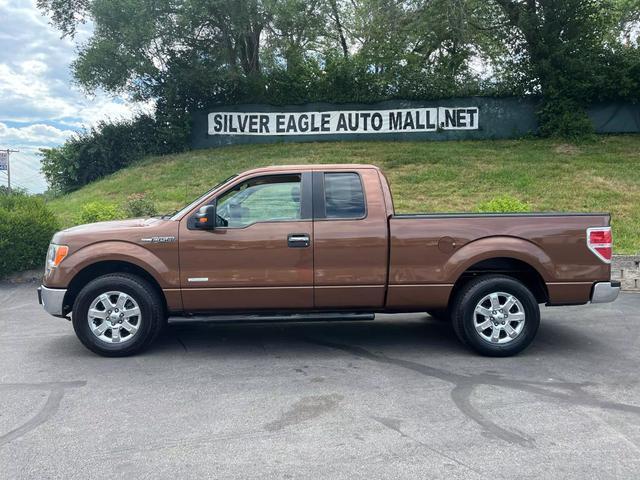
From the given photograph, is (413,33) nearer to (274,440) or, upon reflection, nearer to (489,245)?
(489,245)

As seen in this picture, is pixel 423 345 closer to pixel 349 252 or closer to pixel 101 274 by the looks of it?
pixel 349 252

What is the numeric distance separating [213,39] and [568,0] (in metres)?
12.0

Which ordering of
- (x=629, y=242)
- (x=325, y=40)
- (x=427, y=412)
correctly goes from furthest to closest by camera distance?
1. (x=325, y=40)
2. (x=629, y=242)
3. (x=427, y=412)

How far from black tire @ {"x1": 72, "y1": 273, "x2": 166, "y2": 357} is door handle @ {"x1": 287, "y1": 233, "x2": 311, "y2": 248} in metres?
1.43

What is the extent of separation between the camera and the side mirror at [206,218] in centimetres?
531

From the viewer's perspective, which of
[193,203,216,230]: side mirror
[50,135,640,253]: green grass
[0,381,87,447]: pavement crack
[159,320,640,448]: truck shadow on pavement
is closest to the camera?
[0,381,87,447]: pavement crack

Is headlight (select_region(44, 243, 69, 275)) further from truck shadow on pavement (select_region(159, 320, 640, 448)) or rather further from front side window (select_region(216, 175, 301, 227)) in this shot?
front side window (select_region(216, 175, 301, 227))

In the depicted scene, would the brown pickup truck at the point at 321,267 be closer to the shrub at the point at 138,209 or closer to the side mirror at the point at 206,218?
the side mirror at the point at 206,218

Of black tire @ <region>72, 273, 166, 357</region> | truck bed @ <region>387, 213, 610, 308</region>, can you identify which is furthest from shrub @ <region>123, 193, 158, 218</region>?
truck bed @ <region>387, 213, 610, 308</region>

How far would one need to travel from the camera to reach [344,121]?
18.5 metres

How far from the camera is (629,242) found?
31.6 ft

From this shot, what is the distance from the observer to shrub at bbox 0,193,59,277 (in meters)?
9.05

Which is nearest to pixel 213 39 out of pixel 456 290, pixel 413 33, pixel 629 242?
pixel 413 33

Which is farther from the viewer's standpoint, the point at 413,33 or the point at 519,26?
the point at 413,33
